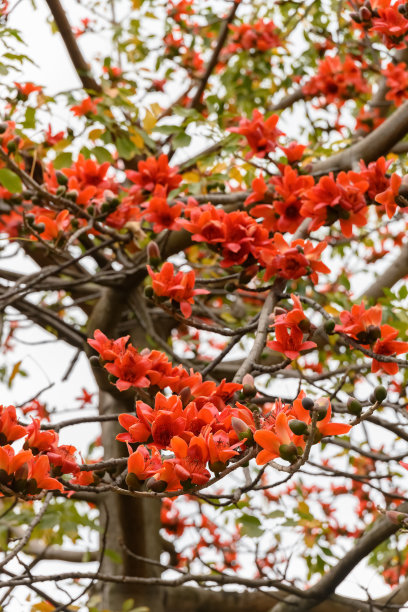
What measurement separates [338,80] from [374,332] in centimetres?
318

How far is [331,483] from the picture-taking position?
4.76 m

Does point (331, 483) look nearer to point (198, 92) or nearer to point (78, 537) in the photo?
point (78, 537)

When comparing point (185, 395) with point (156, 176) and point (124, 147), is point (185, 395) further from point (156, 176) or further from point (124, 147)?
point (124, 147)

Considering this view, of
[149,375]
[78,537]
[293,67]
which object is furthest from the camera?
[293,67]

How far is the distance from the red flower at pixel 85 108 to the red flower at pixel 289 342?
189cm

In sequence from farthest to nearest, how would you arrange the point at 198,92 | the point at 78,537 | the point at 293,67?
the point at 293,67 < the point at 198,92 < the point at 78,537

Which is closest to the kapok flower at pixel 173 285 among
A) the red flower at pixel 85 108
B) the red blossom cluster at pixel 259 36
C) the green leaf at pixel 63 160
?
the green leaf at pixel 63 160

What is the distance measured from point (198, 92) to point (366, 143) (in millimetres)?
1662

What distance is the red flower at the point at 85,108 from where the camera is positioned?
2.87 metres

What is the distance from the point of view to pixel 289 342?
4.53 ft

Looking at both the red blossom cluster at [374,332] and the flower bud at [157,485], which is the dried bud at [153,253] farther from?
the flower bud at [157,485]

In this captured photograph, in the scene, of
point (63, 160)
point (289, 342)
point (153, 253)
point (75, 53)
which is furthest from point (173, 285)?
point (75, 53)

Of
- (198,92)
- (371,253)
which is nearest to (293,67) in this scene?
(198,92)

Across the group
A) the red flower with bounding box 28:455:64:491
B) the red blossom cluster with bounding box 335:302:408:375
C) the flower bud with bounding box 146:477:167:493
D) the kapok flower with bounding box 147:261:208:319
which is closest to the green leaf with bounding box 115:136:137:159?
the kapok flower with bounding box 147:261:208:319
